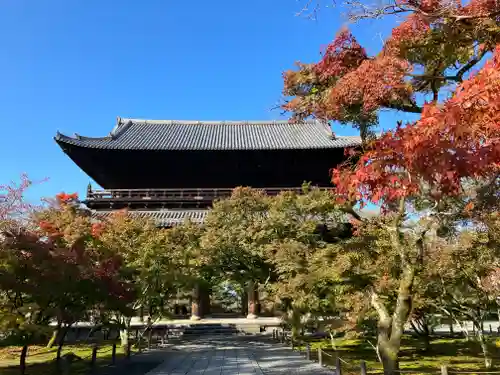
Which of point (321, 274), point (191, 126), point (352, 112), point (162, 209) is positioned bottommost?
point (321, 274)

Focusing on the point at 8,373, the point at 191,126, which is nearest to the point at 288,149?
the point at 191,126

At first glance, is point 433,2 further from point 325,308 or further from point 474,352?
point 474,352

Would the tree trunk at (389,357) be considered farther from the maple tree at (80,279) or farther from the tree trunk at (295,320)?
the tree trunk at (295,320)

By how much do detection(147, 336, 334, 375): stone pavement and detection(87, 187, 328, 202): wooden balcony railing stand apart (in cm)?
966

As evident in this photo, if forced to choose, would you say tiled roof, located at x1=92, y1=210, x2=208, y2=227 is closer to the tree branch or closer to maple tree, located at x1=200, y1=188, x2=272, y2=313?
maple tree, located at x1=200, y1=188, x2=272, y2=313

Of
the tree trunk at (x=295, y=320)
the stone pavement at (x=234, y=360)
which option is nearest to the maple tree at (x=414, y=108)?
the stone pavement at (x=234, y=360)

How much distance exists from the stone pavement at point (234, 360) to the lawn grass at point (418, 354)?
2.82 ft

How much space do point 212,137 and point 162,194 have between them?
691cm

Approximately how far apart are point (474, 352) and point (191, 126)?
26784 mm

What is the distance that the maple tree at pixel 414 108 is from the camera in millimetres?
3553

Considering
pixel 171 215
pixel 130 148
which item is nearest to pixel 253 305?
pixel 171 215

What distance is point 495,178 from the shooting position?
541 cm

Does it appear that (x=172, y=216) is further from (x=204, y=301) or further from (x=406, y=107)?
(x=406, y=107)

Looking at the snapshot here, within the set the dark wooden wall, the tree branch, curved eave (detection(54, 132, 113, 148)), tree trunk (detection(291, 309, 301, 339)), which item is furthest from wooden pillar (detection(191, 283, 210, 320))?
the tree branch
